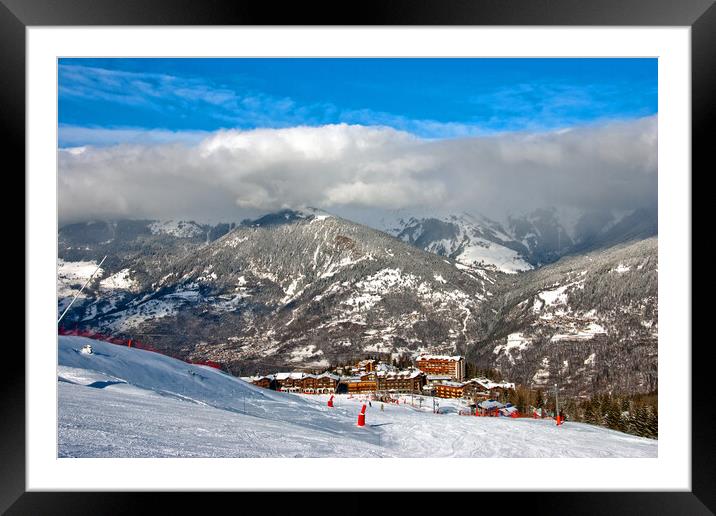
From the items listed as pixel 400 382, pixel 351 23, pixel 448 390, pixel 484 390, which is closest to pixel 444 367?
pixel 400 382

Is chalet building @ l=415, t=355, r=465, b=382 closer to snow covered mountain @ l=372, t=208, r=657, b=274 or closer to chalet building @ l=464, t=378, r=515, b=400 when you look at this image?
chalet building @ l=464, t=378, r=515, b=400

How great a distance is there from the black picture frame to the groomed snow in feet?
1.03

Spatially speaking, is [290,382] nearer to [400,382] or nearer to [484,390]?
[400,382]

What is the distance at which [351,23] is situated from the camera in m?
2.33

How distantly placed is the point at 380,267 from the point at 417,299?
9357 millimetres

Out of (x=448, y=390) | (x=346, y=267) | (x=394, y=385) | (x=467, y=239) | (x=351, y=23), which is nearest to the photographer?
(x=351, y=23)

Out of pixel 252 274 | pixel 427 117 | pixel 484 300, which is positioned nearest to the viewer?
pixel 427 117

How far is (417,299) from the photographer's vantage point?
234ft

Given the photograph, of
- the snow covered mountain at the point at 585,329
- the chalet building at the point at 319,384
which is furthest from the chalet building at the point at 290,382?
the snow covered mountain at the point at 585,329

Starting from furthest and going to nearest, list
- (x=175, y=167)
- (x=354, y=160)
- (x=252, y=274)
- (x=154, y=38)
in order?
(x=252, y=274), (x=175, y=167), (x=354, y=160), (x=154, y=38)

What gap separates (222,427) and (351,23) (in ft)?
10.4

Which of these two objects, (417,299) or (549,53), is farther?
(417,299)
